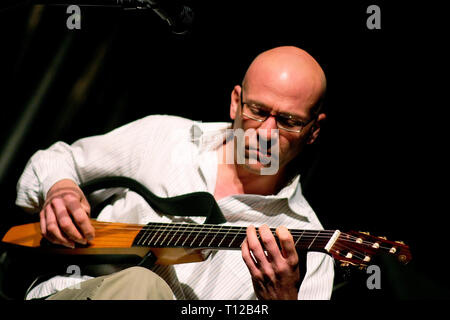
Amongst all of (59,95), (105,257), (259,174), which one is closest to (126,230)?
(105,257)

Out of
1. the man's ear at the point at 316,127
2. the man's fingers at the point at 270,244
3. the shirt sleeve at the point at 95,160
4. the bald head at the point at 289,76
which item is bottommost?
the man's fingers at the point at 270,244

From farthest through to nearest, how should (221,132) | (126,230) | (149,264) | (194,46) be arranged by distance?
(194,46) → (221,132) → (126,230) → (149,264)

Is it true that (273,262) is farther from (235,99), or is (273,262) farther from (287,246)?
(235,99)

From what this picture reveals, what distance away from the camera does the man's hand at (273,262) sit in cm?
115

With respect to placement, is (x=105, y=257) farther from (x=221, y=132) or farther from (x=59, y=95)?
(x=59, y=95)

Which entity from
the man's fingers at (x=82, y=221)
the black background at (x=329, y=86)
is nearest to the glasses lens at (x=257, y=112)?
the black background at (x=329, y=86)

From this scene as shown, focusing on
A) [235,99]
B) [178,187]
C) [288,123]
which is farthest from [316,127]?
[178,187]

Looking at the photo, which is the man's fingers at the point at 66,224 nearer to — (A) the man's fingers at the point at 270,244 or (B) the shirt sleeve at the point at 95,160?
(B) the shirt sleeve at the point at 95,160

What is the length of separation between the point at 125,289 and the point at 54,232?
47 centimetres

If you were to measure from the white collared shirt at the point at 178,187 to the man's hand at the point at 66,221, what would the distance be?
149mm

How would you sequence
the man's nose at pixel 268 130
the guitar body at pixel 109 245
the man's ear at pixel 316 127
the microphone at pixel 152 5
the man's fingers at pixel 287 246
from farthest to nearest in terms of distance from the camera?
the man's ear at pixel 316 127
the man's nose at pixel 268 130
the guitar body at pixel 109 245
the man's fingers at pixel 287 246
the microphone at pixel 152 5

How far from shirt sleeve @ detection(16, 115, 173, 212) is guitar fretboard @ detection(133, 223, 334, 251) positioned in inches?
13.0

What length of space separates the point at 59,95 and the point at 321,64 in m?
1.21
